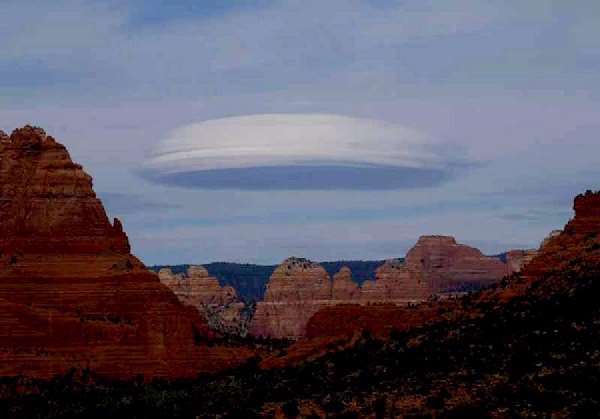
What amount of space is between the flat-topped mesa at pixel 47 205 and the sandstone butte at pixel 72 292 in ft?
0.24

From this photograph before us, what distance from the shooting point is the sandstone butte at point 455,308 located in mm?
91438

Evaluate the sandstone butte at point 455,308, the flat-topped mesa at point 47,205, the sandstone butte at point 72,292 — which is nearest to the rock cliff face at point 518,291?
the sandstone butte at point 455,308

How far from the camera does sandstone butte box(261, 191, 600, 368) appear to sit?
91438 millimetres

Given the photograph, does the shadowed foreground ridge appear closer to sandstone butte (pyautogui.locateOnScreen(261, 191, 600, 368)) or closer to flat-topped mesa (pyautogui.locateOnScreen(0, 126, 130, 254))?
sandstone butte (pyautogui.locateOnScreen(261, 191, 600, 368))

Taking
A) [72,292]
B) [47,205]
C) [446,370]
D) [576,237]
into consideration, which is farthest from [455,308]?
[47,205]

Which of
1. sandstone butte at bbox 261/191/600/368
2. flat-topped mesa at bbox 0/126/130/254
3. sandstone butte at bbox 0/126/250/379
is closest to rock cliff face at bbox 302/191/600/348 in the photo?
sandstone butte at bbox 261/191/600/368

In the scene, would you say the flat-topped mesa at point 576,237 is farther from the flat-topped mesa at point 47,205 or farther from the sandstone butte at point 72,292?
the flat-topped mesa at point 47,205

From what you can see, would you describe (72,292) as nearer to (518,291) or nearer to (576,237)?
(518,291)

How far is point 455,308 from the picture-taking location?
322 feet

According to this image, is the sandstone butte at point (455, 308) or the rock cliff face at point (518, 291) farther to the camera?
the sandstone butte at point (455, 308)

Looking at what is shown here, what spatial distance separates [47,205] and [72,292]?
8118 mm

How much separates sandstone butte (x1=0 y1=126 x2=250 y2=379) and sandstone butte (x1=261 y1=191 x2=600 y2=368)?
13.6 meters

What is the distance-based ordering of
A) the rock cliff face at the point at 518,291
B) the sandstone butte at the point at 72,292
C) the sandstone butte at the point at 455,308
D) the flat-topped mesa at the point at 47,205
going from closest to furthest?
the rock cliff face at the point at 518,291
the sandstone butte at the point at 455,308
the sandstone butte at the point at 72,292
the flat-topped mesa at the point at 47,205

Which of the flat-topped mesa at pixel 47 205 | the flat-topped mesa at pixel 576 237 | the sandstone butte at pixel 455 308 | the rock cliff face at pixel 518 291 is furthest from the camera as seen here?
the flat-topped mesa at pixel 47 205
